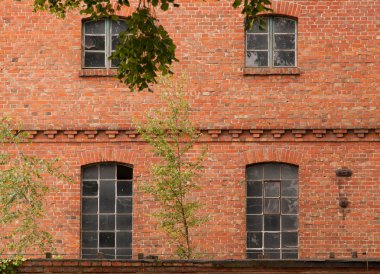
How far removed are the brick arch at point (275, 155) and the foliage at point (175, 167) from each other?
1161 mm

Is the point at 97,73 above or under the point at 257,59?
under

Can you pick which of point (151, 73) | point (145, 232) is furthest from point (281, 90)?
point (151, 73)

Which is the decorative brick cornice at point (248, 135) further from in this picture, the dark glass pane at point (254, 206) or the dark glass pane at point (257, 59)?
A: the dark glass pane at point (257, 59)

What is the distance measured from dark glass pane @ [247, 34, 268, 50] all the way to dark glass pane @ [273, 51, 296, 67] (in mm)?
300

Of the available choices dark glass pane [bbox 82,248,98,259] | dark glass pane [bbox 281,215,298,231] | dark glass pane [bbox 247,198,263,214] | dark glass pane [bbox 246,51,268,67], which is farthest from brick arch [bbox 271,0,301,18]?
dark glass pane [bbox 82,248,98,259]

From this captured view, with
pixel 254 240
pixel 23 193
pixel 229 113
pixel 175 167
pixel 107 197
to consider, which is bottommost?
pixel 254 240

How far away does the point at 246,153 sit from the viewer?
78.8 ft

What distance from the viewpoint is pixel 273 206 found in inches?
955

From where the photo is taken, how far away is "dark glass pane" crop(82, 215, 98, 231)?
24266mm

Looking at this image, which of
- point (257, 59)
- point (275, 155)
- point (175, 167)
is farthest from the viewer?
point (257, 59)

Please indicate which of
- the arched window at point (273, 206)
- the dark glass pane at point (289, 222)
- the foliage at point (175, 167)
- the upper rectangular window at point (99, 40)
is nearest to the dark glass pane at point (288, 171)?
the arched window at point (273, 206)

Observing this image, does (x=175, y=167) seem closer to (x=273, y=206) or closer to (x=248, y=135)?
(x=248, y=135)

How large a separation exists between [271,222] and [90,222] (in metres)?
Answer: 3.77

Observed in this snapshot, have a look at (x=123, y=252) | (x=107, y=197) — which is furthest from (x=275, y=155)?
(x=123, y=252)
